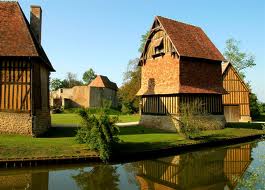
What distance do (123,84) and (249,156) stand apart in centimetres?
3074

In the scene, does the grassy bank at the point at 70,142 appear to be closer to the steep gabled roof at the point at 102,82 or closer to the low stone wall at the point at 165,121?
the low stone wall at the point at 165,121

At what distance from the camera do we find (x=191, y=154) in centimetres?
2061

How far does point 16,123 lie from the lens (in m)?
19.8

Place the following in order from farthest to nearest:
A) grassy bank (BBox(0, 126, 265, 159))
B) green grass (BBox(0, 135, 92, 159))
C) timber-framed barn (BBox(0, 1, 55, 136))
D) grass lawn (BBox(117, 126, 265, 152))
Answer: timber-framed barn (BBox(0, 1, 55, 136)) < grass lawn (BBox(117, 126, 265, 152)) < grassy bank (BBox(0, 126, 265, 159)) < green grass (BBox(0, 135, 92, 159))

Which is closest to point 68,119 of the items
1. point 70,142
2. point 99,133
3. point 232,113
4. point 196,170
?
point 70,142

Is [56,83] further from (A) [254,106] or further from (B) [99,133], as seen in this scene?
(B) [99,133]

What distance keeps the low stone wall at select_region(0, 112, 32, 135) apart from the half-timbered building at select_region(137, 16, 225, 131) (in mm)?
11875

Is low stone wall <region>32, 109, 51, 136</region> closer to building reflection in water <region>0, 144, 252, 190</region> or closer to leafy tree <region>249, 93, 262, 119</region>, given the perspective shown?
building reflection in water <region>0, 144, 252, 190</region>

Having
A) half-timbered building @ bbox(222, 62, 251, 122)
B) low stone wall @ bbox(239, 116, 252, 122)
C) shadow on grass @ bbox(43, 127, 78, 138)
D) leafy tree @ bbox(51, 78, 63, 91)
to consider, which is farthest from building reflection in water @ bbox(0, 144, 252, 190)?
leafy tree @ bbox(51, 78, 63, 91)

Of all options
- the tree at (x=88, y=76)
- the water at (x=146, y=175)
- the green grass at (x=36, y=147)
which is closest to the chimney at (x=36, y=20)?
the green grass at (x=36, y=147)

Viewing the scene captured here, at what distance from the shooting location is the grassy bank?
658 inches

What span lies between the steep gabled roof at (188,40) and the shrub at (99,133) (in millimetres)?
11673

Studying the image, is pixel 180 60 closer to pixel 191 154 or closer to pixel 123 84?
pixel 191 154

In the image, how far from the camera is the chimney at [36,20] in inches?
922
